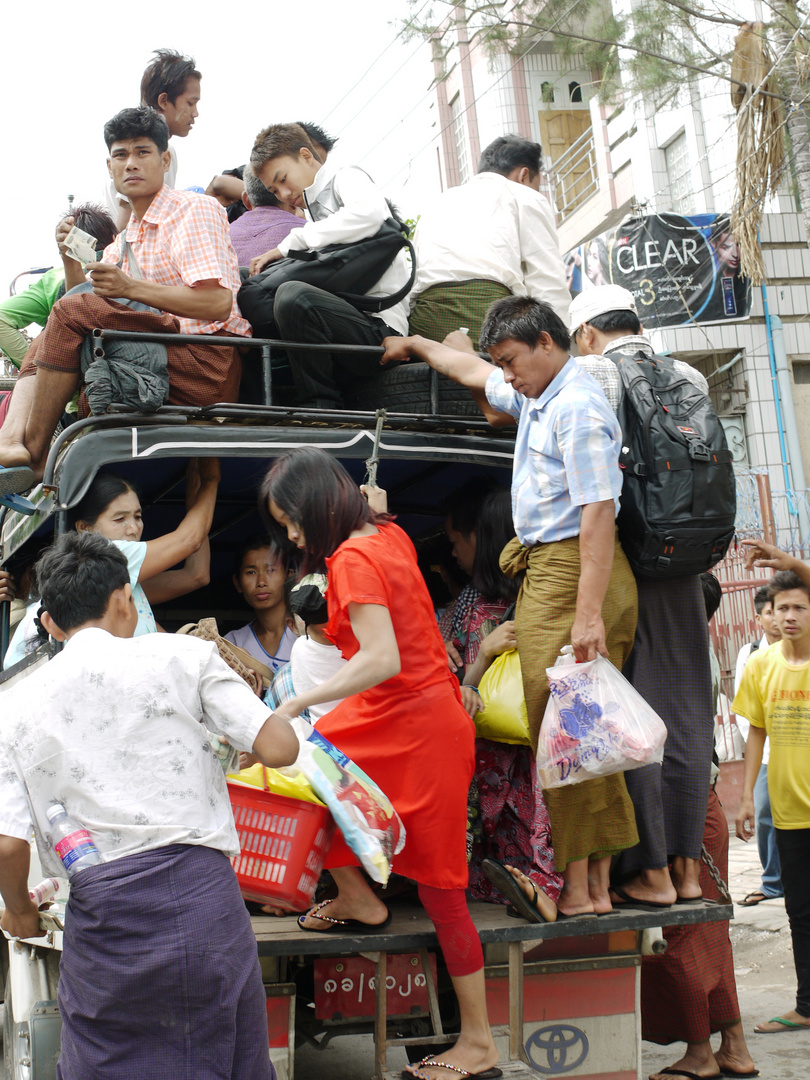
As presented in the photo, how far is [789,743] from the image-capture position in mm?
5312

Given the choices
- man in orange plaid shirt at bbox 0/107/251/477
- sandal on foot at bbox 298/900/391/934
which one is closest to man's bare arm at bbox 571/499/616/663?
sandal on foot at bbox 298/900/391/934

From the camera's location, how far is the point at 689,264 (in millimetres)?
13609

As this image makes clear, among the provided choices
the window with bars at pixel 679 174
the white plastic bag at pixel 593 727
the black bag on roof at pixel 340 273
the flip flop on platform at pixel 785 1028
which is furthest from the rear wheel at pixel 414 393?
the window with bars at pixel 679 174

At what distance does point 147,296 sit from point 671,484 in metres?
2.09

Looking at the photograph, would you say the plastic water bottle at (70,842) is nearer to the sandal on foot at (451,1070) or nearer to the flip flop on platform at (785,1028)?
the sandal on foot at (451,1070)

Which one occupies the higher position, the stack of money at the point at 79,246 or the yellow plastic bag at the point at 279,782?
the stack of money at the point at 79,246

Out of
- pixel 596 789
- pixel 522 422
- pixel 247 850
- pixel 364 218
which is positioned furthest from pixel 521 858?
pixel 364 218

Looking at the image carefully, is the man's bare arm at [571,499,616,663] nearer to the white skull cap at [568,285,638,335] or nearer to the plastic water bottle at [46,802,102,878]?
the white skull cap at [568,285,638,335]

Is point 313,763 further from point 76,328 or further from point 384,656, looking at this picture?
point 76,328

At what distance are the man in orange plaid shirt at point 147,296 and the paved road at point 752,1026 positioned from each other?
305 centimetres

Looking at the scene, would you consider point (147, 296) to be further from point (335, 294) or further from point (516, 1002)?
point (516, 1002)

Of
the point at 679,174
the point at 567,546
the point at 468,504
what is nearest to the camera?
the point at 567,546

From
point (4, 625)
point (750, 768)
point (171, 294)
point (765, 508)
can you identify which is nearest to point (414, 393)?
point (171, 294)

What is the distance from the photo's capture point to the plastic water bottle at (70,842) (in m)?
2.48
